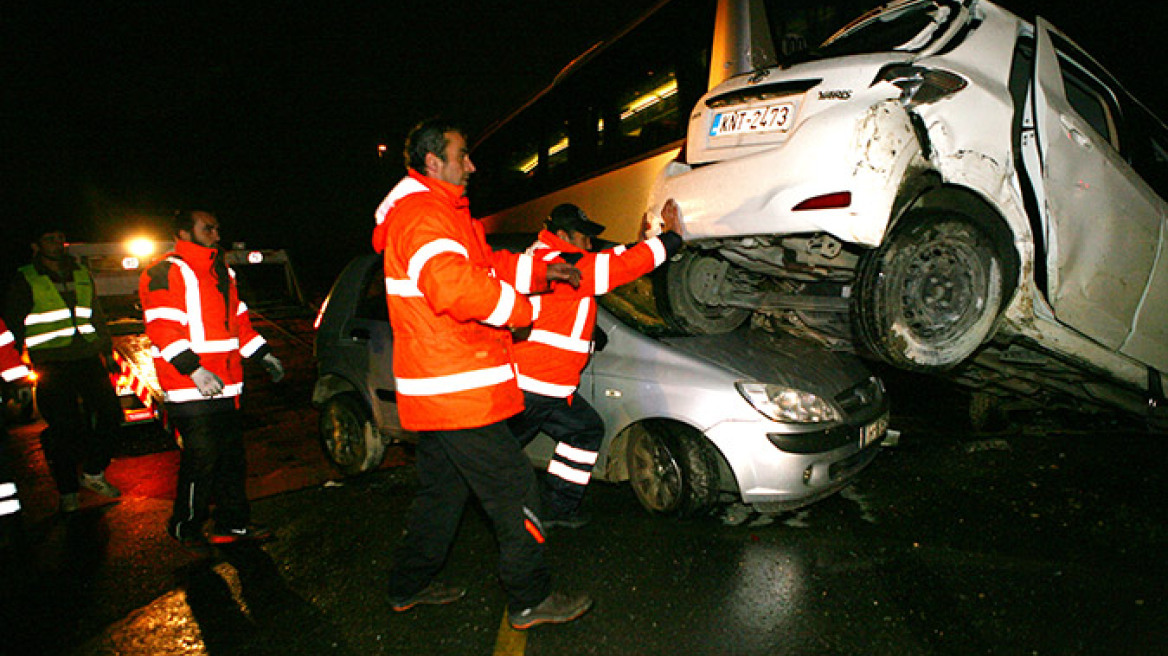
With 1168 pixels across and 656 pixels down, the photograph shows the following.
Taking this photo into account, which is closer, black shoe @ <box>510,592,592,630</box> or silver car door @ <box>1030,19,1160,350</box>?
black shoe @ <box>510,592,592,630</box>

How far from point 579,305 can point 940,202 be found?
1.73 m

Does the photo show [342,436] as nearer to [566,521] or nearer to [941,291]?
[566,521]

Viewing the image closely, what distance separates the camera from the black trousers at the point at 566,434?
3.16m

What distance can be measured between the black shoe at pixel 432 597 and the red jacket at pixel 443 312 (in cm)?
86

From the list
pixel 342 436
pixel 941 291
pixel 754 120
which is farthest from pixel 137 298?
pixel 941 291

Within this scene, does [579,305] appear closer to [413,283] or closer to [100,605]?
[413,283]

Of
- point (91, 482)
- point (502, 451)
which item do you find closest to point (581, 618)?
point (502, 451)

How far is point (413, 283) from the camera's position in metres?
2.22

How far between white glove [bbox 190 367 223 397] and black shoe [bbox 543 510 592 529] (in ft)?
6.21

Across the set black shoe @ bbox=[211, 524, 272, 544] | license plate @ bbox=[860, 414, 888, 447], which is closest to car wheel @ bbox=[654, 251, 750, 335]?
license plate @ bbox=[860, 414, 888, 447]

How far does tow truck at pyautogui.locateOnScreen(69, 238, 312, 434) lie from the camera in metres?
5.12

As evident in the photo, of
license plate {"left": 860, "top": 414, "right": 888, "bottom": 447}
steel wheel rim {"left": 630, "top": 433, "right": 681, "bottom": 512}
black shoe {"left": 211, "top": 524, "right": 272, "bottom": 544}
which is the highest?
license plate {"left": 860, "top": 414, "right": 888, "bottom": 447}

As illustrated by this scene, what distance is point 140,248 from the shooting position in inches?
296

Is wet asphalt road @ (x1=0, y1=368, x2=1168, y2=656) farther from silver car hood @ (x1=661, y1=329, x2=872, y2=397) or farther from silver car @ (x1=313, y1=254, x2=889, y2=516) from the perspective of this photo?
silver car hood @ (x1=661, y1=329, x2=872, y2=397)
